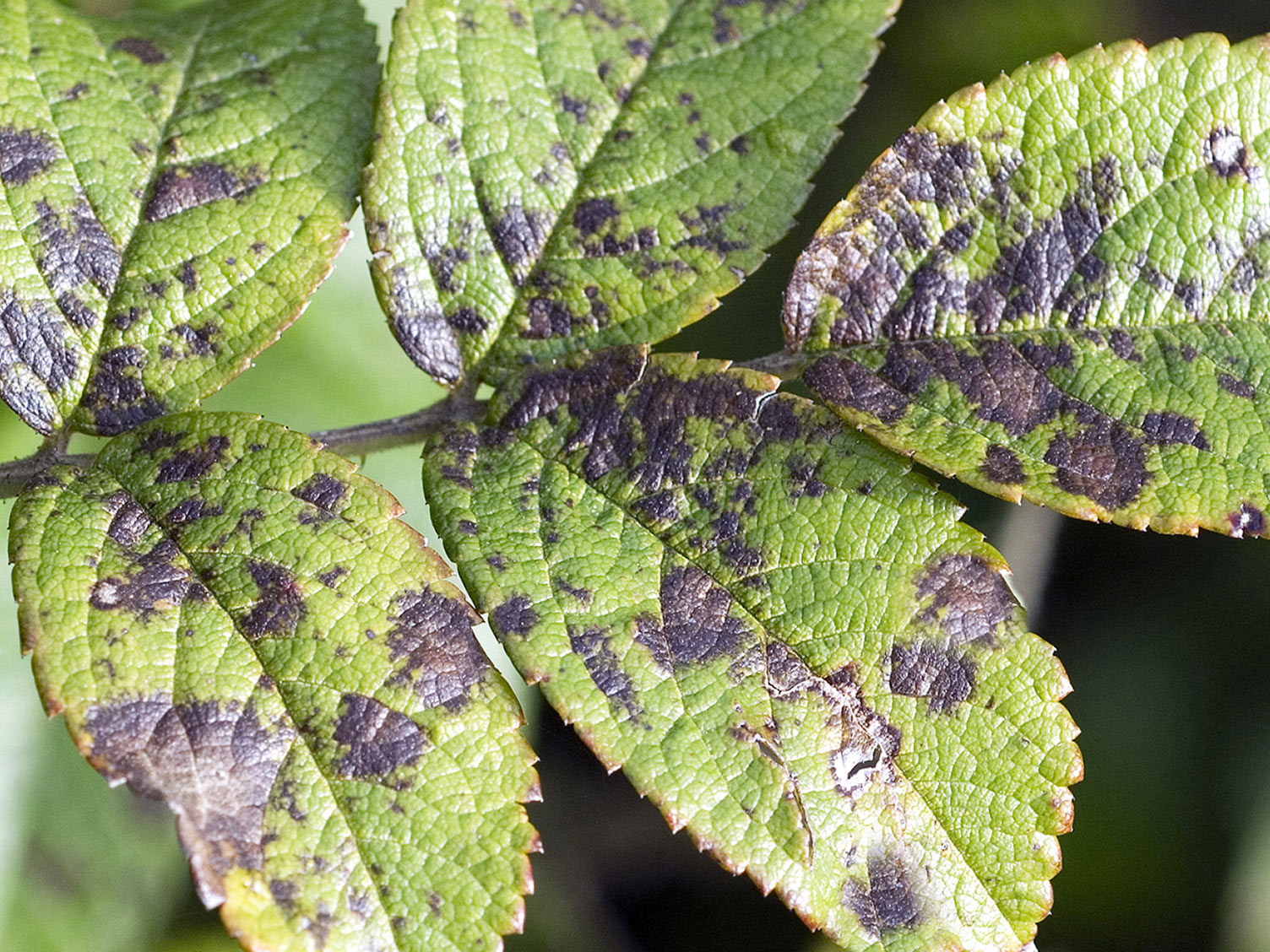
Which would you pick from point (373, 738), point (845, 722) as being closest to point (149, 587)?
point (373, 738)

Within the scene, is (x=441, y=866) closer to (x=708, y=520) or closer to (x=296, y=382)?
(x=708, y=520)

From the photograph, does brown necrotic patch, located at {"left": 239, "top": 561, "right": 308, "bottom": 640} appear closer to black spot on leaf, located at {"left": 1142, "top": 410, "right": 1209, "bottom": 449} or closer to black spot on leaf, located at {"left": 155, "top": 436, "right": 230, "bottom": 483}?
black spot on leaf, located at {"left": 155, "top": 436, "right": 230, "bottom": 483}

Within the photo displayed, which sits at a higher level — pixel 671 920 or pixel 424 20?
pixel 424 20

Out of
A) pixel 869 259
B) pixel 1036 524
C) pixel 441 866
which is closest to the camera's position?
pixel 441 866

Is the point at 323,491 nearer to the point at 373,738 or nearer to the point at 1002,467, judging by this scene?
Result: the point at 373,738

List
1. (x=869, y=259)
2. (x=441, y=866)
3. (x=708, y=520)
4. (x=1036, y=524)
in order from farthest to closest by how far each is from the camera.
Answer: (x=1036, y=524)
(x=869, y=259)
(x=708, y=520)
(x=441, y=866)

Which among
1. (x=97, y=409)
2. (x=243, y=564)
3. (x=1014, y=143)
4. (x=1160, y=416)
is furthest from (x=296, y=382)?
(x=1160, y=416)
